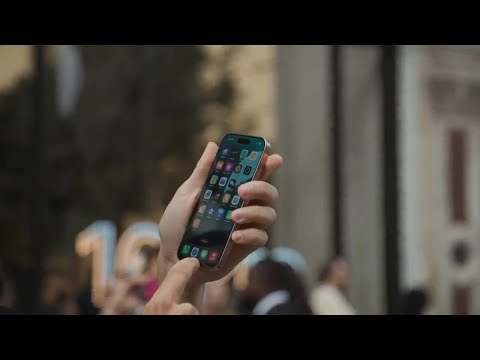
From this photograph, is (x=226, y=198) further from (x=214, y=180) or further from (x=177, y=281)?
(x=177, y=281)

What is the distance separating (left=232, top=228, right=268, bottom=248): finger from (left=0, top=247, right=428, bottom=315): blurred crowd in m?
0.40

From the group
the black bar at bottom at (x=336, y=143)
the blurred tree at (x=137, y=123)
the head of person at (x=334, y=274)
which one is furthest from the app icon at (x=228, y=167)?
the black bar at bottom at (x=336, y=143)

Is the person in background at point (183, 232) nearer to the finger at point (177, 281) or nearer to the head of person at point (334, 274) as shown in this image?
the finger at point (177, 281)

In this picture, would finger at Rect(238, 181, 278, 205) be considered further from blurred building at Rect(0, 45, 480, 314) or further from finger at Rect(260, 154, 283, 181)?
blurred building at Rect(0, 45, 480, 314)

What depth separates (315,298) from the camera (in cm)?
652

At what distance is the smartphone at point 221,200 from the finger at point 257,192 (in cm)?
4

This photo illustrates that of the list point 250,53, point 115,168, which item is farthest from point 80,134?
point 250,53

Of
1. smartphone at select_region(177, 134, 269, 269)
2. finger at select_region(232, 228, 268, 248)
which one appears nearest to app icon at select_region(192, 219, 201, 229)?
smartphone at select_region(177, 134, 269, 269)

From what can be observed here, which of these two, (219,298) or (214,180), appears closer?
(214,180)

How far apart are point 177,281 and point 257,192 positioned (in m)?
0.24

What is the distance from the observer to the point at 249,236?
167 centimetres

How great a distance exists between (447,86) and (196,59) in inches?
129

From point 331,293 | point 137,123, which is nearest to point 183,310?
point 331,293
